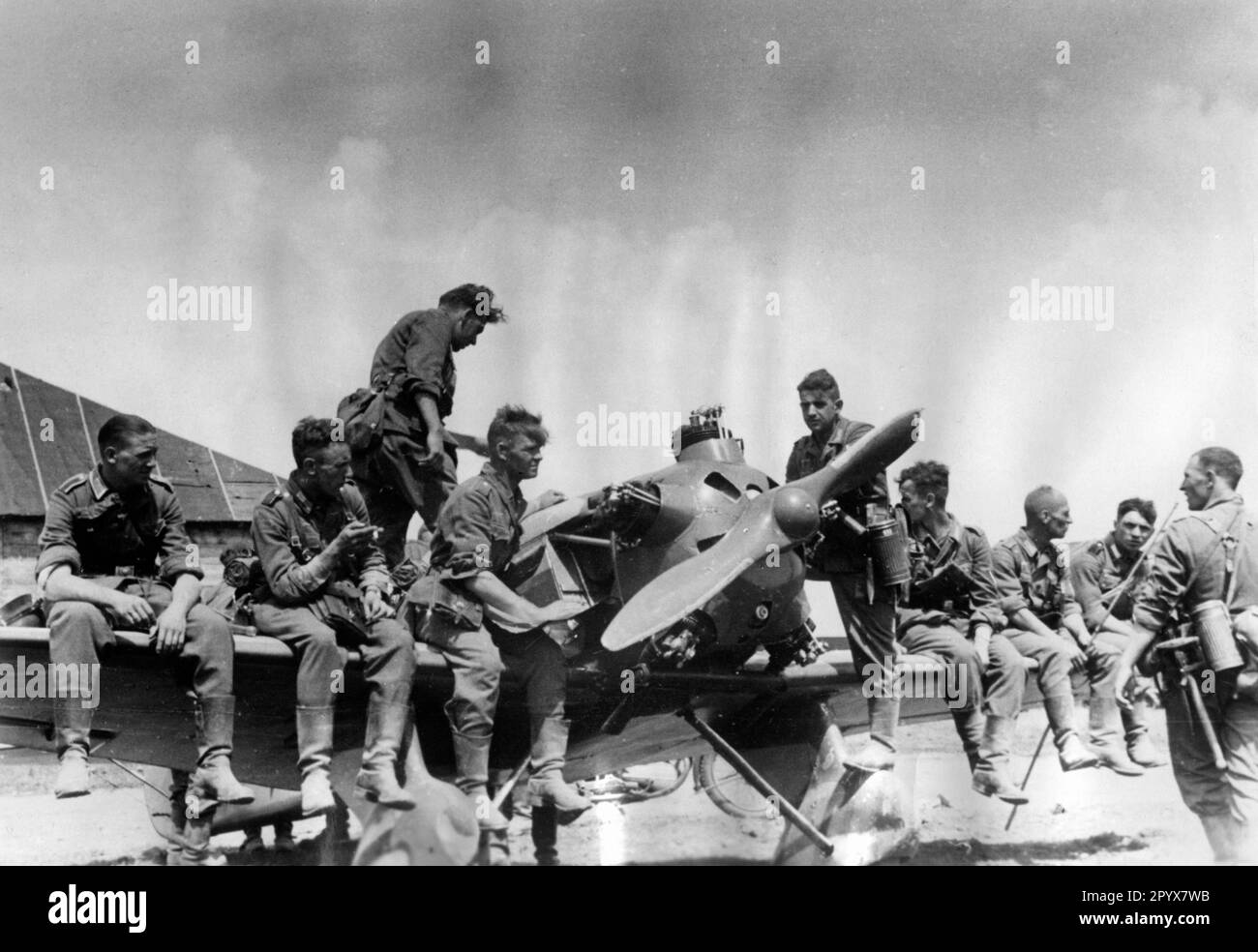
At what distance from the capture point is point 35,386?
9008 millimetres

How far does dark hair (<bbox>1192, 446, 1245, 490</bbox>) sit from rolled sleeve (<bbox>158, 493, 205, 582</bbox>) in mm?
5869

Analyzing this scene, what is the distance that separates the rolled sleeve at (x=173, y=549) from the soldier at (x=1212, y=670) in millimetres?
5306

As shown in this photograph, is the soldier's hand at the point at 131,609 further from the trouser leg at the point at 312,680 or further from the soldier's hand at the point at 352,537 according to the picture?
the soldier's hand at the point at 352,537

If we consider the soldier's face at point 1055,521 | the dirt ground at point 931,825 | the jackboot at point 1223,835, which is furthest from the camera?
the soldier's face at point 1055,521

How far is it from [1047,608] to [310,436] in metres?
4.50

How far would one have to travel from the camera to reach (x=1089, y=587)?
29.5ft

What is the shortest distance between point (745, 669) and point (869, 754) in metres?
0.90

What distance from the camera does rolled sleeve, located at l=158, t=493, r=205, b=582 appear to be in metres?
7.43

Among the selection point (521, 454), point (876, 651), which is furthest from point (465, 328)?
point (876, 651)

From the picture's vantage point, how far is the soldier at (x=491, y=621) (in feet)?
24.3

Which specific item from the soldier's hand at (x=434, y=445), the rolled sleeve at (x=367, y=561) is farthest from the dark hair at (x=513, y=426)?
the rolled sleeve at (x=367, y=561)

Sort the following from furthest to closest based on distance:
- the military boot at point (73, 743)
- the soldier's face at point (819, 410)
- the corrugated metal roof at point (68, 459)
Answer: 1. the corrugated metal roof at point (68, 459)
2. the soldier's face at point (819, 410)
3. the military boot at point (73, 743)
